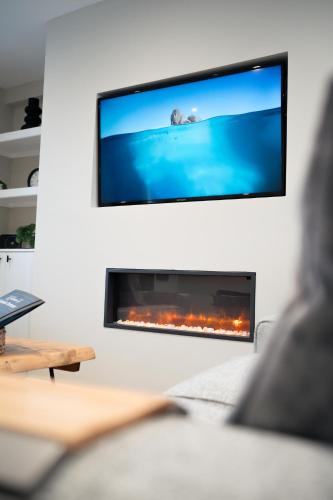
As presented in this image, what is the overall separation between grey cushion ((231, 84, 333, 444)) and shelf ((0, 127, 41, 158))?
4.25m

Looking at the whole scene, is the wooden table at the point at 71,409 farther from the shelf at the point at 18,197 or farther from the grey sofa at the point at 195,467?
the shelf at the point at 18,197

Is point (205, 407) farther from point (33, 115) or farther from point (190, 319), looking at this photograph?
point (33, 115)

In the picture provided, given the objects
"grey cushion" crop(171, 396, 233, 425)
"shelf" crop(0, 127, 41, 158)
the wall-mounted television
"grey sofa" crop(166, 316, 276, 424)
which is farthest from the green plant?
"grey cushion" crop(171, 396, 233, 425)

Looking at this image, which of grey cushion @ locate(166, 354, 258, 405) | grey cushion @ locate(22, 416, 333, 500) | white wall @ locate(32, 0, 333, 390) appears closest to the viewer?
grey cushion @ locate(22, 416, 333, 500)

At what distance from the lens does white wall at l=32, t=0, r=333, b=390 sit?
2705 mm

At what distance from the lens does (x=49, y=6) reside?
12.0 feet

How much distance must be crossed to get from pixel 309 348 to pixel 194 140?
294 centimetres

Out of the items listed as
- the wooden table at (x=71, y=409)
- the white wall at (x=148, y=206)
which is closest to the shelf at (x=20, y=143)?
the white wall at (x=148, y=206)

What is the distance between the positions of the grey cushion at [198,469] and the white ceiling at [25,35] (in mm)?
3852

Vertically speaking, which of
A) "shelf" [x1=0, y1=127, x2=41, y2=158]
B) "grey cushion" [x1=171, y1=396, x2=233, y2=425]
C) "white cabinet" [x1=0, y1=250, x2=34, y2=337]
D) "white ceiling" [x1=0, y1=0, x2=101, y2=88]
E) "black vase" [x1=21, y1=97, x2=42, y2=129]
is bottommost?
"grey cushion" [x1=171, y1=396, x2=233, y2=425]

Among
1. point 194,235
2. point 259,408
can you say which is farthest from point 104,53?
point 259,408

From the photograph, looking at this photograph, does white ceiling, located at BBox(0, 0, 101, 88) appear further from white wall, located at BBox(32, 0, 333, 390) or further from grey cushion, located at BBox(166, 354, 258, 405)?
grey cushion, located at BBox(166, 354, 258, 405)

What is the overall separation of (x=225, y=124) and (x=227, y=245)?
2.51 feet

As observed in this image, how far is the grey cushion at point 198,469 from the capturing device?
0.76 feet
